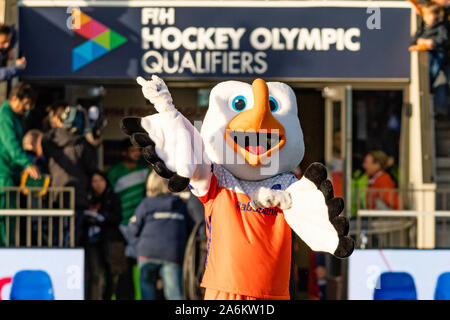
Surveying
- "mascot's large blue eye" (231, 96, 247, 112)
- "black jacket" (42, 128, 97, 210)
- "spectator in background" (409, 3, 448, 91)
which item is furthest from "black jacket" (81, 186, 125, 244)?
"mascot's large blue eye" (231, 96, 247, 112)

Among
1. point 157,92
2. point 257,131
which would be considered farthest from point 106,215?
point 157,92

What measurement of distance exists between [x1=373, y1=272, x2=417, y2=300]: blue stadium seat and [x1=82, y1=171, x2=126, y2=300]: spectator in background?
8.66 feet

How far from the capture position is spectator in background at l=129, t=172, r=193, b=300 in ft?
28.3

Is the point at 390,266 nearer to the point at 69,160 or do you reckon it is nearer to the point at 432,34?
the point at 432,34

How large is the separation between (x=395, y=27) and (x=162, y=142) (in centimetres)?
550

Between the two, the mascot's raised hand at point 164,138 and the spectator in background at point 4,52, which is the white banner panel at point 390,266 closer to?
the spectator in background at point 4,52

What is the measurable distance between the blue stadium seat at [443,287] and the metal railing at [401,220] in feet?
2.22

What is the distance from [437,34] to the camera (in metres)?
9.52

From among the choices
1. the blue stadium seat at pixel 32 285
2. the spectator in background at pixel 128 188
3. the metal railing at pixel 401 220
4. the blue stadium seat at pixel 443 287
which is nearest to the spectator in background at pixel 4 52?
the spectator in background at pixel 128 188

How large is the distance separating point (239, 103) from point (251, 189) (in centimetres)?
53

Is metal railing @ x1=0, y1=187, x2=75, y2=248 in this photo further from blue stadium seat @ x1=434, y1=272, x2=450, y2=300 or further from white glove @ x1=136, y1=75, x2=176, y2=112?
white glove @ x1=136, y1=75, x2=176, y2=112

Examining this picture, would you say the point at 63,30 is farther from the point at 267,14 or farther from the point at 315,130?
the point at 315,130
